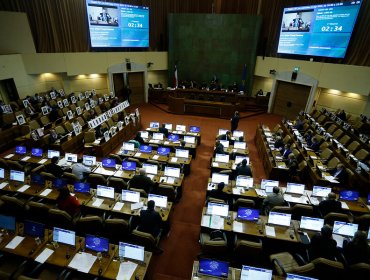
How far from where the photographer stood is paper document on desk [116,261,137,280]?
4328mm

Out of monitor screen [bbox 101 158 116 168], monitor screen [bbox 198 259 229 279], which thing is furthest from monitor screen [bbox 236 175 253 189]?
monitor screen [bbox 101 158 116 168]

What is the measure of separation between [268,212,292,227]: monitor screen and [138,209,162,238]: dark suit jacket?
2.68 meters

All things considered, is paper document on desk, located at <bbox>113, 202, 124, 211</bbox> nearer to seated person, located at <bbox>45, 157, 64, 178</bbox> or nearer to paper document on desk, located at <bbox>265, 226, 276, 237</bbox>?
seated person, located at <bbox>45, 157, 64, 178</bbox>

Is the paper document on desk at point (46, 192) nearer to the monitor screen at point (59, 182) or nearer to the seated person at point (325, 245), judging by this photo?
the monitor screen at point (59, 182)

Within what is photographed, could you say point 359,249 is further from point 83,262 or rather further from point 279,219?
point 83,262

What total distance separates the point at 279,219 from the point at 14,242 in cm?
589

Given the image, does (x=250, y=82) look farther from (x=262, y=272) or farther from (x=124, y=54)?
(x=262, y=272)

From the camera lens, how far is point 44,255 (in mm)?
4711

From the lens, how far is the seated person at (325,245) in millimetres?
4812

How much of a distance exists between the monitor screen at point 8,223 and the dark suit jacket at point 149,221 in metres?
2.68

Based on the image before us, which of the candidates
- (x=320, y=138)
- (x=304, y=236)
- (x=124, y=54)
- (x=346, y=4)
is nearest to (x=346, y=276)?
(x=304, y=236)

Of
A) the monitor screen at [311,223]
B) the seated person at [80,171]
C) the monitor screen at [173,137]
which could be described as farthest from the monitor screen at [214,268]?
the monitor screen at [173,137]

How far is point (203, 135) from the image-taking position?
44.3ft

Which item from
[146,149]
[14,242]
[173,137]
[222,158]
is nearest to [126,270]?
[14,242]
